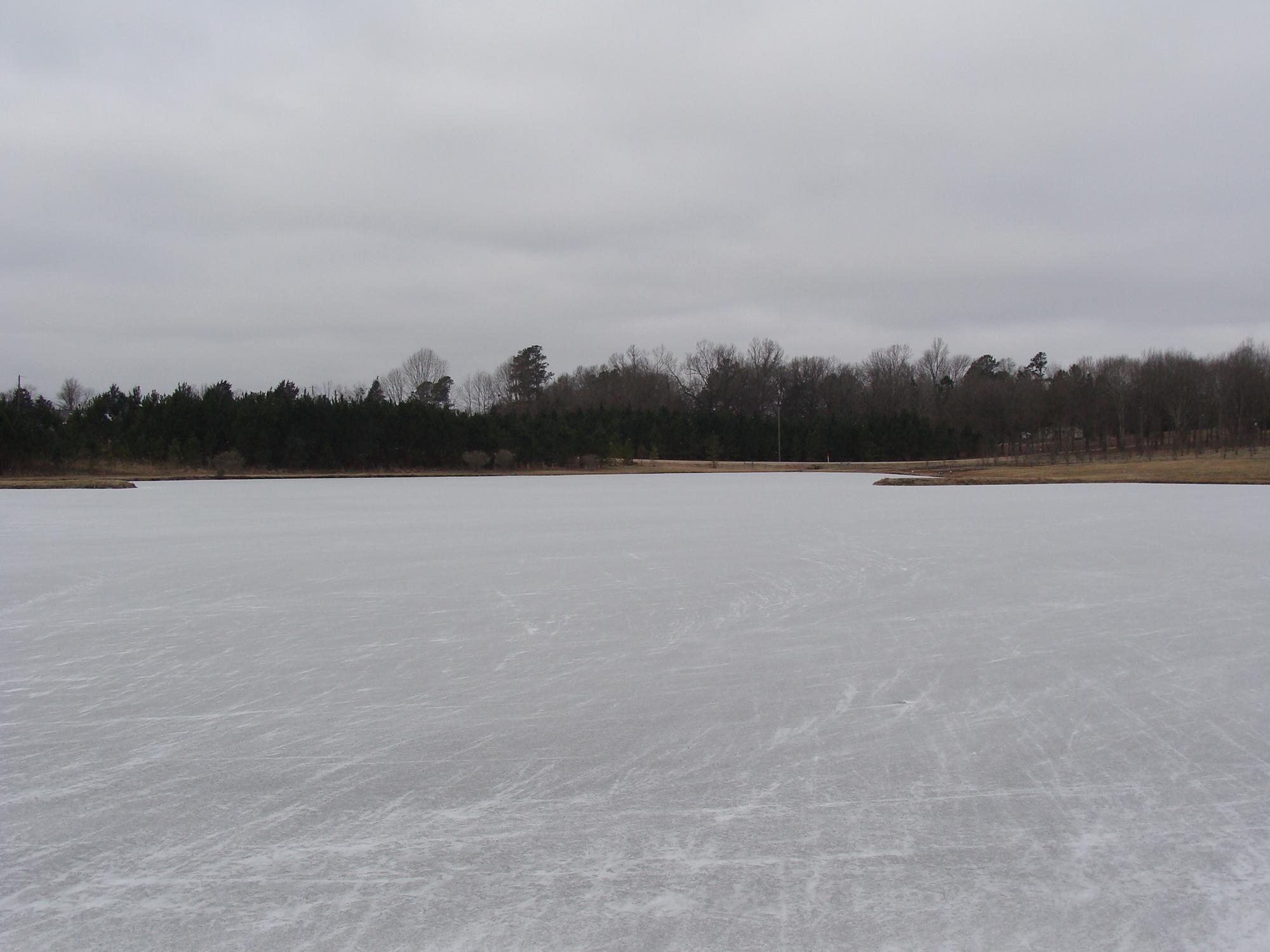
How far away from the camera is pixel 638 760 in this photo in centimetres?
376

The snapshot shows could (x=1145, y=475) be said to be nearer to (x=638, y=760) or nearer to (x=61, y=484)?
(x=638, y=760)

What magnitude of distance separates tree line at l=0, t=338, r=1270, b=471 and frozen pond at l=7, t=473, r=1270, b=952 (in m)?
30.2

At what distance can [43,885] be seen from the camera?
2.71 metres

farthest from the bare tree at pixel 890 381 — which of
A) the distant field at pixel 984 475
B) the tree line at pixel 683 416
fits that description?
the distant field at pixel 984 475

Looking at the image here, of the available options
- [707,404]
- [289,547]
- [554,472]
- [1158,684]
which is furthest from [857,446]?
[1158,684]

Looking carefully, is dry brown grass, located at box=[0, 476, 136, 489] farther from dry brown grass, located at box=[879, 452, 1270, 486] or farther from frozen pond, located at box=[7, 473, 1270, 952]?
dry brown grass, located at box=[879, 452, 1270, 486]

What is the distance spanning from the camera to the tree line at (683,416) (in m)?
37.1

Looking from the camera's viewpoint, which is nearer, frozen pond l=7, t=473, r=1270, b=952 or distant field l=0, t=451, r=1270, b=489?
frozen pond l=7, t=473, r=1270, b=952

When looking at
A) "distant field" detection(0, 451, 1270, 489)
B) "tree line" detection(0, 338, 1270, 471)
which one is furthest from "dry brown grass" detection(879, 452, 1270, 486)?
"tree line" detection(0, 338, 1270, 471)

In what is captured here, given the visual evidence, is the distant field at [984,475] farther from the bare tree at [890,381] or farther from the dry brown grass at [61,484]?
the bare tree at [890,381]

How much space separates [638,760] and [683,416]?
6086 centimetres

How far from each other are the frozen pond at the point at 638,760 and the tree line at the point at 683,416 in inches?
1189

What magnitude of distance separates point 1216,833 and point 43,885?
3582 millimetres

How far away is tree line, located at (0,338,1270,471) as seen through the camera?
37094 millimetres
